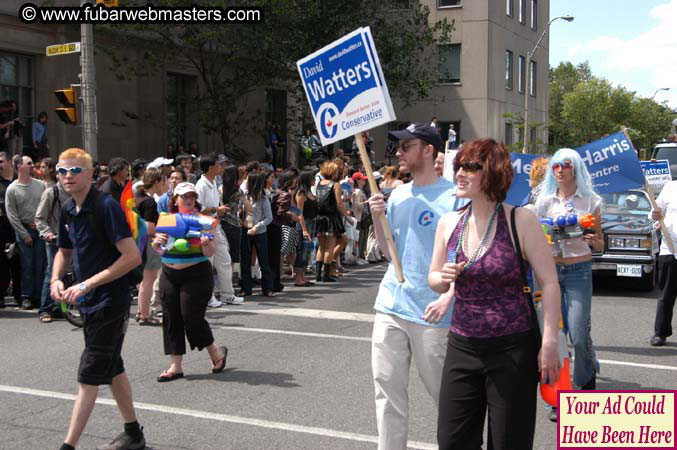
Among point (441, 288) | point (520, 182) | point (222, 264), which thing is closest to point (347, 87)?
point (441, 288)

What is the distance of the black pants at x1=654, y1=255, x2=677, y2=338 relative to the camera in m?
8.63

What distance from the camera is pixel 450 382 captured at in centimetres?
378

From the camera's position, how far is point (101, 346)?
16.7ft

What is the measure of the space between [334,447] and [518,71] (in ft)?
145

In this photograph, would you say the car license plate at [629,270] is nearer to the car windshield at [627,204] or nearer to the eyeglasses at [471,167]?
the car windshield at [627,204]

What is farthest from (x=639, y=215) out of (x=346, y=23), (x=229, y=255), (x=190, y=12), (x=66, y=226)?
(x=346, y=23)

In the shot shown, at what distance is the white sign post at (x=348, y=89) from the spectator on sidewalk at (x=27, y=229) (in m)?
7.13

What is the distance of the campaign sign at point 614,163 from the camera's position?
312 inches

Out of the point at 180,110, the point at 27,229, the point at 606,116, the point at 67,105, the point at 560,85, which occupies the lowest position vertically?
the point at 27,229

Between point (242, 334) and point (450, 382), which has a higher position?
point (450, 382)

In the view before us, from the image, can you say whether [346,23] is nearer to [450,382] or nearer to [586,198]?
[586,198]

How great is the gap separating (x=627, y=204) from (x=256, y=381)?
857 cm

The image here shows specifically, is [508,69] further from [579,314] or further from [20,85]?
[579,314]

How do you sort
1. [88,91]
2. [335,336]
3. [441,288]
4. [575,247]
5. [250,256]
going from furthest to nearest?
[88,91] < [250,256] < [335,336] < [575,247] < [441,288]
